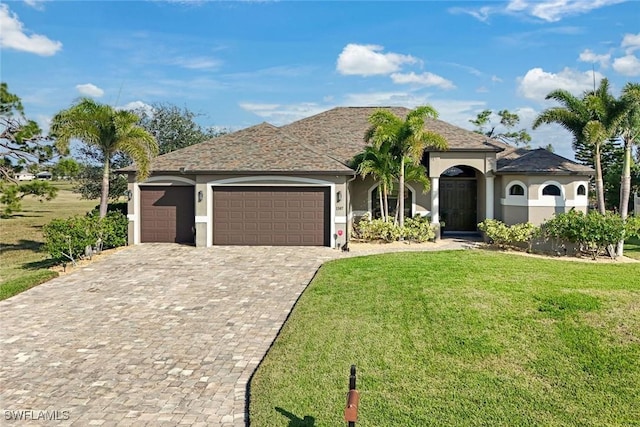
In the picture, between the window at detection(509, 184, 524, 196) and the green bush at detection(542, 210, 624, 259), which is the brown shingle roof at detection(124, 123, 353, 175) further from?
the green bush at detection(542, 210, 624, 259)

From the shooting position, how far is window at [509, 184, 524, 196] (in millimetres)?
17756

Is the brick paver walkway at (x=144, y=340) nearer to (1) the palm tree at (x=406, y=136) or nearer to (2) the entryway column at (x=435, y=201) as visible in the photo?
(1) the palm tree at (x=406, y=136)

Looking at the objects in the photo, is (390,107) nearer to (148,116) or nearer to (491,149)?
(491,149)

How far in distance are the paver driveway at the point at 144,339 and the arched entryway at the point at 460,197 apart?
9289 mm

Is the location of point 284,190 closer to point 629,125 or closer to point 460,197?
point 460,197

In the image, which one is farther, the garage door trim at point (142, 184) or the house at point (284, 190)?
the garage door trim at point (142, 184)

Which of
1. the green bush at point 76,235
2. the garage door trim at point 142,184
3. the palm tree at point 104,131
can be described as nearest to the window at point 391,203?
the garage door trim at point 142,184

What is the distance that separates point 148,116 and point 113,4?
16846 mm

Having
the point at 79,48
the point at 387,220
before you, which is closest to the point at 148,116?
the point at 79,48

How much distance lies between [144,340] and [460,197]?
16.3 meters

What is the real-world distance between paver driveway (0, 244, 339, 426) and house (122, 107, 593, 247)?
3473mm

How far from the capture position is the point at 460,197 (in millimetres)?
20906

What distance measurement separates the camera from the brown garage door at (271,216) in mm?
→ 17234

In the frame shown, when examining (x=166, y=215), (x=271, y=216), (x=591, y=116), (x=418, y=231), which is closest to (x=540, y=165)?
(x=591, y=116)
